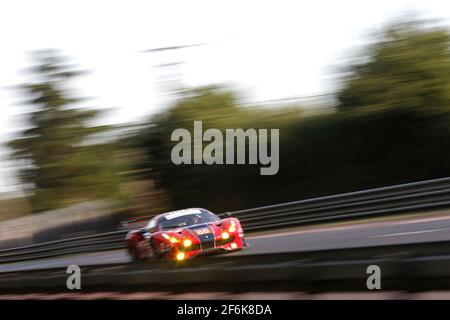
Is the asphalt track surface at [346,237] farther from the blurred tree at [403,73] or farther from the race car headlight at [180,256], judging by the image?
the blurred tree at [403,73]

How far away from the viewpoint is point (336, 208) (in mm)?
11555

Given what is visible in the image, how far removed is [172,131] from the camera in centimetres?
1638

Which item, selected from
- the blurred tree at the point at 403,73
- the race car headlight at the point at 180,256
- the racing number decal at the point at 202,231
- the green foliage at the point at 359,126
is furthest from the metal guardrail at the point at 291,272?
the blurred tree at the point at 403,73

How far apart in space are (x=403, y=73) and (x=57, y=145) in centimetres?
2014

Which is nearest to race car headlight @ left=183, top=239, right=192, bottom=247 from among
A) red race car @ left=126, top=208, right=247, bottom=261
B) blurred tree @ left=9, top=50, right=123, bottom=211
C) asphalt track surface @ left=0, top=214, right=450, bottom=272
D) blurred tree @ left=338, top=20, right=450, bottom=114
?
red race car @ left=126, top=208, right=247, bottom=261

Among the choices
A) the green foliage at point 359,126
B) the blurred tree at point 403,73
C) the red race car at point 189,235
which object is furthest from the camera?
the blurred tree at point 403,73

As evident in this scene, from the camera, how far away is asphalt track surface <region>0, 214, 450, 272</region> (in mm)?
8484

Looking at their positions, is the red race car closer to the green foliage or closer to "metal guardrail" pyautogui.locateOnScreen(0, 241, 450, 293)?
"metal guardrail" pyautogui.locateOnScreen(0, 241, 450, 293)

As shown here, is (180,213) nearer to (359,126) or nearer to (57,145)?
(359,126)

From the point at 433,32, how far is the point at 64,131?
21.5 metres

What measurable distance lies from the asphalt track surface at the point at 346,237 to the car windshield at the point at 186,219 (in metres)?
0.58

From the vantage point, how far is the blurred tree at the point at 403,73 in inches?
770
